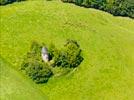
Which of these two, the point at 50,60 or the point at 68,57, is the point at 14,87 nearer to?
the point at 50,60

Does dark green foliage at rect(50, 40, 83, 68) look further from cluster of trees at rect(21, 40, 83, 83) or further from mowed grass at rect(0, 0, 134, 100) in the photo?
mowed grass at rect(0, 0, 134, 100)

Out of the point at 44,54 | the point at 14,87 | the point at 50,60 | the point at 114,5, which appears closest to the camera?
the point at 14,87

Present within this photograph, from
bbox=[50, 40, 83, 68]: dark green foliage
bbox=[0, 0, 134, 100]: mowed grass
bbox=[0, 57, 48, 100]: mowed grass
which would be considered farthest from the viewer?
bbox=[50, 40, 83, 68]: dark green foliage

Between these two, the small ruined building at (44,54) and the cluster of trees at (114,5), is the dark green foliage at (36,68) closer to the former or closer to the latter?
the small ruined building at (44,54)

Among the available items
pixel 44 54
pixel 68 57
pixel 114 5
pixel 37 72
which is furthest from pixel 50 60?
pixel 114 5

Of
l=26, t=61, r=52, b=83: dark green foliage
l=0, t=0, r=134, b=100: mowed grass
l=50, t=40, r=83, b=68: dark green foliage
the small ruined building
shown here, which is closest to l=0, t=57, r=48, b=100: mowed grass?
l=0, t=0, r=134, b=100: mowed grass

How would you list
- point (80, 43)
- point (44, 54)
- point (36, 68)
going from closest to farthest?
point (36, 68) < point (44, 54) < point (80, 43)
